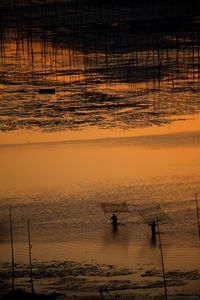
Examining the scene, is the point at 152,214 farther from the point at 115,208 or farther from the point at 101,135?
the point at 101,135


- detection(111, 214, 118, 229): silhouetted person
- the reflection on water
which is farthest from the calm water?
detection(111, 214, 118, 229): silhouetted person

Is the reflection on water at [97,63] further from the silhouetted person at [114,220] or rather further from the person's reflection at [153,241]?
the person's reflection at [153,241]

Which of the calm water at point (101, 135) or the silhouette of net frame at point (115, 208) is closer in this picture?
the calm water at point (101, 135)

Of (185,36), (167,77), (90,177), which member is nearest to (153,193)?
(90,177)

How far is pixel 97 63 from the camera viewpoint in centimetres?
3516

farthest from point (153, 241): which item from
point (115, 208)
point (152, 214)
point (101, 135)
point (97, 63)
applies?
point (97, 63)

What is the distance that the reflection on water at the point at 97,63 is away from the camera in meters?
27.4

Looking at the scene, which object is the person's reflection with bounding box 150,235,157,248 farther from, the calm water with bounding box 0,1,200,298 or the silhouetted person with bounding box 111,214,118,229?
the silhouetted person with bounding box 111,214,118,229

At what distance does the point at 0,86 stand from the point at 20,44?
30.0 feet

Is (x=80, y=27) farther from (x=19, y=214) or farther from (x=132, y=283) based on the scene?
(x=132, y=283)

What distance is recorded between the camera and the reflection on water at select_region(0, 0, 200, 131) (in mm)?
27355

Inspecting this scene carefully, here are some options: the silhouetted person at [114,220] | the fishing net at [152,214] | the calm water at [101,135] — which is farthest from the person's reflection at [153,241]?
the silhouetted person at [114,220]

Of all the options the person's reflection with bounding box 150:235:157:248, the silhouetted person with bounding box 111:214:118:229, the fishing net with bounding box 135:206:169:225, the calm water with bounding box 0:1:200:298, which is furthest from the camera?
the silhouetted person with bounding box 111:214:118:229

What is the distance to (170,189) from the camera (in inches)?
819
